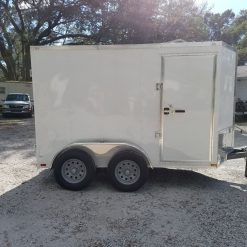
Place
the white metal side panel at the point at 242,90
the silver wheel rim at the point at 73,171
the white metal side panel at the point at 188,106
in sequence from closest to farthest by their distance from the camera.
A: the white metal side panel at the point at 188,106, the silver wheel rim at the point at 73,171, the white metal side panel at the point at 242,90

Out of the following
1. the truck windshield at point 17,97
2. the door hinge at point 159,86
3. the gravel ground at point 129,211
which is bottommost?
the gravel ground at point 129,211

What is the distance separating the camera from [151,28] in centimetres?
2373

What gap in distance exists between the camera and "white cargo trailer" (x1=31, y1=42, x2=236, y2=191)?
645 cm

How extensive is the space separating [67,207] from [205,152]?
2633 millimetres

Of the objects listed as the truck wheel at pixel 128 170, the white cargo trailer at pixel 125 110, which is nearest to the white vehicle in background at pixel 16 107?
the white cargo trailer at pixel 125 110

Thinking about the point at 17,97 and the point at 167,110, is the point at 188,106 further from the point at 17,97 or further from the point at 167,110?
the point at 17,97

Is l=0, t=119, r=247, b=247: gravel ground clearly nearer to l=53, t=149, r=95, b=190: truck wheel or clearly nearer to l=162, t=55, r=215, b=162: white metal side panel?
l=53, t=149, r=95, b=190: truck wheel

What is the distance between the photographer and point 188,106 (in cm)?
648

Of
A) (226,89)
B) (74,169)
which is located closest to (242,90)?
(226,89)

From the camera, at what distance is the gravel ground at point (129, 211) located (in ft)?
15.1

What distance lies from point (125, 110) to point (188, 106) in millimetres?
1136

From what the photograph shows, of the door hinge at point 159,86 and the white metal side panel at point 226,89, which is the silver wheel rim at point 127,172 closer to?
the door hinge at point 159,86

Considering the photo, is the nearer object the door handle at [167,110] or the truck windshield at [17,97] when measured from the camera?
the door handle at [167,110]

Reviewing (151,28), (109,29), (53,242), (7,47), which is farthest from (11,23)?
(53,242)
